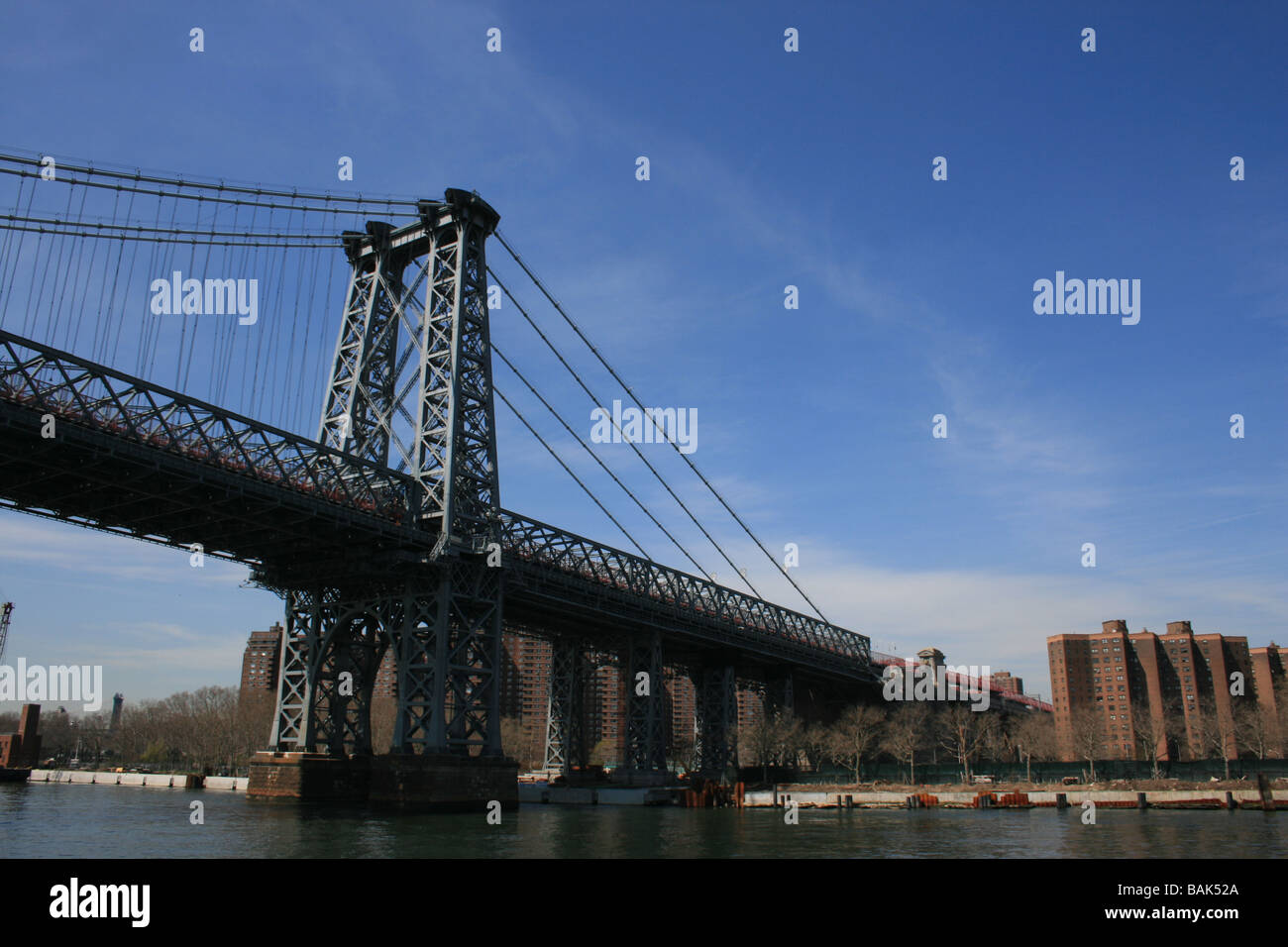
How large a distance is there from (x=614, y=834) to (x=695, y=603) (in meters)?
49.8

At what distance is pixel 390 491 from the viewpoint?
55.4 metres

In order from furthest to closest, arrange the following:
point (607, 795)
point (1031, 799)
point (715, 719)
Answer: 1. point (715, 719)
2. point (607, 795)
3. point (1031, 799)

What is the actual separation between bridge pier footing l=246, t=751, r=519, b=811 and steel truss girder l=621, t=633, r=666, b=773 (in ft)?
79.1

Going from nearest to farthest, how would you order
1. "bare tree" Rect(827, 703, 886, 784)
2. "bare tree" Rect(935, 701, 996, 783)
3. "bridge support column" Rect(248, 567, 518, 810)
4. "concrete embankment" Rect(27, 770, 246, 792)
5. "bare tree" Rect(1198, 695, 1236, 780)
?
"bridge support column" Rect(248, 567, 518, 810) → "concrete embankment" Rect(27, 770, 246, 792) → "bare tree" Rect(1198, 695, 1236, 780) → "bare tree" Rect(827, 703, 886, 784) → "bare tree" Rect(935, 701, 996, 783)

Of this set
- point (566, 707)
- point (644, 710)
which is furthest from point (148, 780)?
point (644, 710)

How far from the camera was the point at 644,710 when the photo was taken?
82.6m

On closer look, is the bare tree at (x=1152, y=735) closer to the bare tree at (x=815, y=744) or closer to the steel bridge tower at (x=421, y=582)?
the bare tree at (x=815, y=744)

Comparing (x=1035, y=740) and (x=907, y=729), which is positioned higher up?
(x=907, y=729)

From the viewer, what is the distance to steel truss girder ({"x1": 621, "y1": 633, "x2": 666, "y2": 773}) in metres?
81.2

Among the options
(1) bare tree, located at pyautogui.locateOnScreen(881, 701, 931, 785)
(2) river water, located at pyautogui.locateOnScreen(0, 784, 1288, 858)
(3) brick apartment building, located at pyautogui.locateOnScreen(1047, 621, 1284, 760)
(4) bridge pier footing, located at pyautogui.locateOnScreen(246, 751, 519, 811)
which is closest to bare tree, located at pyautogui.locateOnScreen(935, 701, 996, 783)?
(1) bare tree, located at pyautogui.locateOnScreen(881, 701, 931, 785)

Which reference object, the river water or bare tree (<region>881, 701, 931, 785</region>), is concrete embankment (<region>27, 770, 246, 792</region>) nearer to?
the river water

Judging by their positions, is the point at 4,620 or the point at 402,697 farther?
the point at 4,620

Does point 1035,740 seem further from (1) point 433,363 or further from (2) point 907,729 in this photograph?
(1) point 433,363
